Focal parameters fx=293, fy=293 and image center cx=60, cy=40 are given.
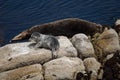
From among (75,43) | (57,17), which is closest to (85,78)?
(75,43)

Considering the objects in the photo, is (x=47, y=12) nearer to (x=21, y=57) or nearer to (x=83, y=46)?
(x=83, y=46)

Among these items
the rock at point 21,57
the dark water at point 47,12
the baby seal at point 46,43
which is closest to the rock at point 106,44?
the baby seal at point 46,43

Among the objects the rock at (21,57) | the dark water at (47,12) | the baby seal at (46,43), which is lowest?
the rock at (21,57)

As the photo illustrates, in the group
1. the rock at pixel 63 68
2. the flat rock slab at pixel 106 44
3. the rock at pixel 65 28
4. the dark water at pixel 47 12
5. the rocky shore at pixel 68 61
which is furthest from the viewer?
the dark water at pixel 47 12

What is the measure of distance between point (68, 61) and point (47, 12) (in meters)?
5.97

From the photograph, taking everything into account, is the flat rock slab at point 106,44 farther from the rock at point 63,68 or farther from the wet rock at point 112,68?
the rock at point 63,68

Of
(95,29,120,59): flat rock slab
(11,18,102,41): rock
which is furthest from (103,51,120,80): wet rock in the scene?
(11,18,102,41): rock

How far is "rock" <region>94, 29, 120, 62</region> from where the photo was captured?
9859mm

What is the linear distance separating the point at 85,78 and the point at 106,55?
55.7 inches

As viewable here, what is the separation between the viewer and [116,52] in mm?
9562

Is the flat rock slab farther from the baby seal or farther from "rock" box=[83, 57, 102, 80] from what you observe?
the baby seal

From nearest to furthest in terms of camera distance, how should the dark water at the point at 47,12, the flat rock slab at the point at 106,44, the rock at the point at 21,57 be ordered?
the rock at the point at 21,57 → the flat rock slab at the point at 106,44 → the dark water at the point at 47,12

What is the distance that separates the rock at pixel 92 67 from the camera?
8961 mm

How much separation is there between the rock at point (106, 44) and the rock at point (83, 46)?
275 mm
